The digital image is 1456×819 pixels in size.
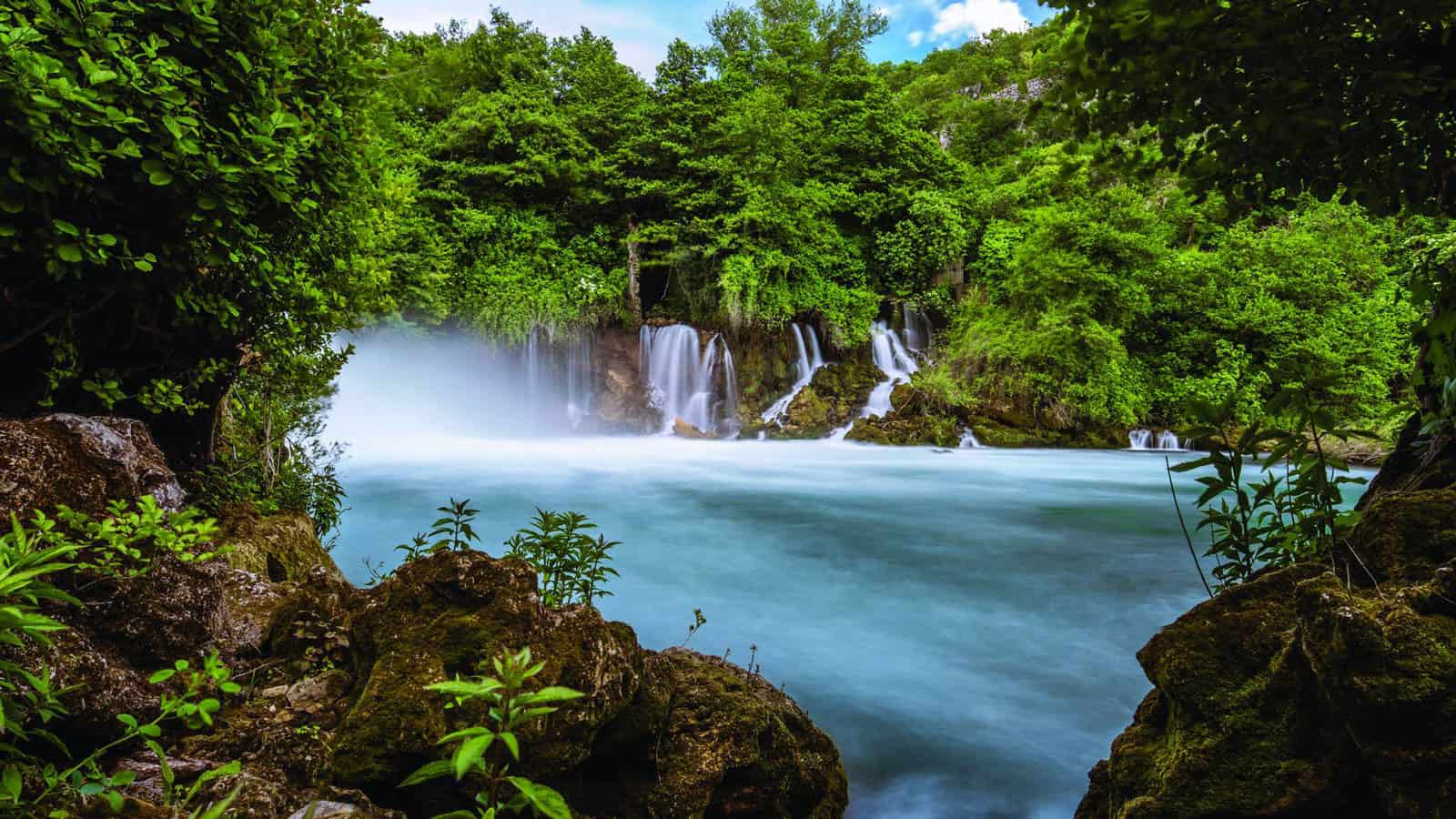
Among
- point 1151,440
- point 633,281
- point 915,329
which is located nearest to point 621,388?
point 633,281

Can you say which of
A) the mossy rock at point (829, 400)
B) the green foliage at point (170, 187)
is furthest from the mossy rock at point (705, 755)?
the mossy rock at point (829, 400)

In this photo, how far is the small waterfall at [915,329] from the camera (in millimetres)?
19594

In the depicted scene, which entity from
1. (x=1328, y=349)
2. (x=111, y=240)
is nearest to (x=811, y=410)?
(x=1328, y=349)

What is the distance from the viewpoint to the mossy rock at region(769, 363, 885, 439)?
56.9ft

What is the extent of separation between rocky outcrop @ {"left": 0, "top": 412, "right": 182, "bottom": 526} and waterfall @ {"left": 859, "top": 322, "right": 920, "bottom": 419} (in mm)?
15955

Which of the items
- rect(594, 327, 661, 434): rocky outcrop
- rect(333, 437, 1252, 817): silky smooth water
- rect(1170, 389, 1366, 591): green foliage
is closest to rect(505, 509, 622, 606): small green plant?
rect(333, 437, 1252, 817): silky smooth water

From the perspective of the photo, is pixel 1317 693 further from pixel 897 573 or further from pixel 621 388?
pixel 621 388

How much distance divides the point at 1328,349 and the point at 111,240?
20394mm

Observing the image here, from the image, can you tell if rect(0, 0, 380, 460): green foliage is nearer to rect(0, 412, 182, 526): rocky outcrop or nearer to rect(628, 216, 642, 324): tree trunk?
rect(0, 412, 182, 526): rocky outcrop

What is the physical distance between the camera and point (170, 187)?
8.38 ft

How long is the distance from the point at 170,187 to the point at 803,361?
16878mm

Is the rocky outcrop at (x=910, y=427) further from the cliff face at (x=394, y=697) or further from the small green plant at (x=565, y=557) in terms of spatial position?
the cliff face at (x=394, y=697)

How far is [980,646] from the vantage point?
201 inches

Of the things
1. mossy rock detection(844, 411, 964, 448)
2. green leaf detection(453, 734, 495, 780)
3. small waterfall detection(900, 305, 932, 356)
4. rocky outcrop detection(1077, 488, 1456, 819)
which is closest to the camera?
green leaf detection(453, 734, 495, 780)
